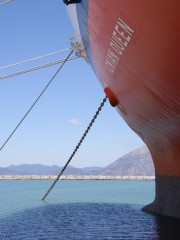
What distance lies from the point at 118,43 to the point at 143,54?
2.89 ft

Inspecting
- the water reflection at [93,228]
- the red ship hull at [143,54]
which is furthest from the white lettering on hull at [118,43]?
the water reflection at [93,228]

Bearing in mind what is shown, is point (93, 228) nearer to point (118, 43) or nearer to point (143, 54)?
point (118, 43)

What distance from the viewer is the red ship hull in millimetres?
5855

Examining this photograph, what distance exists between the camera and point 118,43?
7.57 m

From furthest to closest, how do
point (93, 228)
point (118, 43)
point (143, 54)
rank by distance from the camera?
1. point (93, 228)
2. point (118, 43)
3. point (143, 54)

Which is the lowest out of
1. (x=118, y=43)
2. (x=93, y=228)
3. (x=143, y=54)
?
(x=93, y=228)

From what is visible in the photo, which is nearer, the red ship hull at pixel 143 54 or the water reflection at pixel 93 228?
the red ship hull at pixel 143 54

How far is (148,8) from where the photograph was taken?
5.75m

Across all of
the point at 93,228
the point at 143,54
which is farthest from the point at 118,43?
the point at 93,228

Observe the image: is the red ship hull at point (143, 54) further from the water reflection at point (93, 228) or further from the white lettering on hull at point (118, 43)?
the water reflection at point (93, 228)

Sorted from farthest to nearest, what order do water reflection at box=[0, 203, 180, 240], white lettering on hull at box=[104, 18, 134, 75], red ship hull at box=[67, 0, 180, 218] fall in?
water reflection at box=[0, 203, 180, 240], white lettering on hull at box=[104, 18, 134, 75], red ship hull at box=[67, 0, 180, 218]

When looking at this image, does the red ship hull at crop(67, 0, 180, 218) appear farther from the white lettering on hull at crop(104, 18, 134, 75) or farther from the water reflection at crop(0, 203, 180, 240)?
the water reflection at crop(0, 203, 180, 240)

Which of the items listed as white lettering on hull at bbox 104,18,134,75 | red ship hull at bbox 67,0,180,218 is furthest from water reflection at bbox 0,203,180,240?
white lettering on hull at bbox 104,18,134,75

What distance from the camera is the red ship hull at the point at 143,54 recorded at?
5855mm
